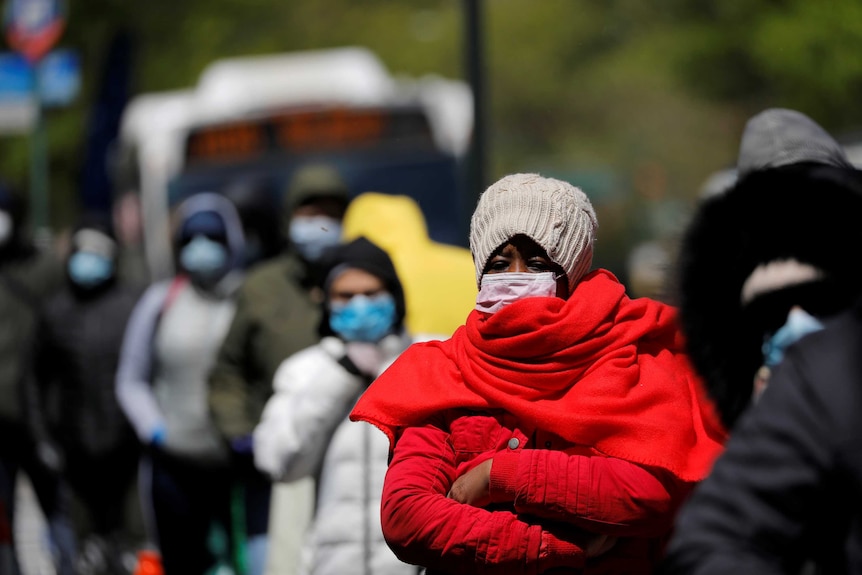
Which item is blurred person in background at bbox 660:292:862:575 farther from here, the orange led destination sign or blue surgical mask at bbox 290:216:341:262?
the orange led destination sign

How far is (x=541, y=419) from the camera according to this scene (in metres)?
2.92

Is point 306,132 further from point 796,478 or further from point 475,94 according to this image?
point 796,478

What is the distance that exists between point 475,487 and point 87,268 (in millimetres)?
5251

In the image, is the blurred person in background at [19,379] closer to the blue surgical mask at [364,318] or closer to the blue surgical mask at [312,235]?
the blue surgical mask at [312,235]

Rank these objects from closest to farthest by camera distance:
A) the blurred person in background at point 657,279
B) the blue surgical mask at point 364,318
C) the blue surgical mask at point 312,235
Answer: the blurred person in background at point 657,279 → the blue surgical mask at point 364,318 → the blue surgical mask at point 312,235

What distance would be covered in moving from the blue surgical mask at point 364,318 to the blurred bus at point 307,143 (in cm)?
624

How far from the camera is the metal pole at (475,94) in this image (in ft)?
25.2

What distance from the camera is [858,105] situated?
22.8 metres

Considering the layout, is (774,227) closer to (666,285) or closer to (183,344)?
(666,285)

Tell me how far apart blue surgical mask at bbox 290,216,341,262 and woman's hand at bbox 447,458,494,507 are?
11.1 feet

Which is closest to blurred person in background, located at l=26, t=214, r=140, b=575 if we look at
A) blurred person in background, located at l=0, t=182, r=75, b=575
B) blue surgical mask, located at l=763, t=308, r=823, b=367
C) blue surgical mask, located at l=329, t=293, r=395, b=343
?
blurred person in background, located at l=0, t=182, r=75, b=575

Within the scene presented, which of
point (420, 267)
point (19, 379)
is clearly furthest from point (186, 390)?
point (420, 267)

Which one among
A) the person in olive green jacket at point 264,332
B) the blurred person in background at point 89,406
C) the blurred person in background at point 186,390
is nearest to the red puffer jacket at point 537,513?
the person in olive green jacket at point 264,332

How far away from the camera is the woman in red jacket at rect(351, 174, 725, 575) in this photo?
9.40ft
